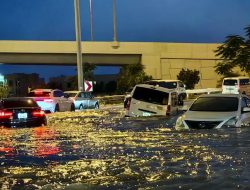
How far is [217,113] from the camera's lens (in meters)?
17.2

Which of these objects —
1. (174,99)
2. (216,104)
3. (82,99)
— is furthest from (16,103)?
(82,99)

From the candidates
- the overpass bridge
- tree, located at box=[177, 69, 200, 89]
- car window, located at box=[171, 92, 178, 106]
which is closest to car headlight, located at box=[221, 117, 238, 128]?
car window, located at box=[171, 92, 178, 106]

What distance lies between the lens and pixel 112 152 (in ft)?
42.3

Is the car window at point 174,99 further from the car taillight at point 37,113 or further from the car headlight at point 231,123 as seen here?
the car headlight at point 231,123

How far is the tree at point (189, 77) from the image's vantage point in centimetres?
6894

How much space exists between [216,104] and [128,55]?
55.1m

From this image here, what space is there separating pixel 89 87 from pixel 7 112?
65.0 ft

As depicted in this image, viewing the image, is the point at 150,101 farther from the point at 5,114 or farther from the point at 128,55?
the point at 128,55

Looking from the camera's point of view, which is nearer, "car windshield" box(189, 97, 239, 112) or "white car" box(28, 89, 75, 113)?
"car windshield" box(189, 97, 239, 112)

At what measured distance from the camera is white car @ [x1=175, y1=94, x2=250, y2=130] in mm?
16781

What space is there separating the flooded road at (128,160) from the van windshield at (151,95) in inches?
166

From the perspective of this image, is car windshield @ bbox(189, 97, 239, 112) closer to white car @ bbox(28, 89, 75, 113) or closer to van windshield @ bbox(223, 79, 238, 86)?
white car @ bbox(28, 89, 75, 113)

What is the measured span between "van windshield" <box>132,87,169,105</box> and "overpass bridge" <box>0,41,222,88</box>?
153 ft

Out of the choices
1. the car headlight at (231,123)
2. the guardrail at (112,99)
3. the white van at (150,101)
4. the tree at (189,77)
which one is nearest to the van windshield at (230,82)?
the guardrail at (112,99)
